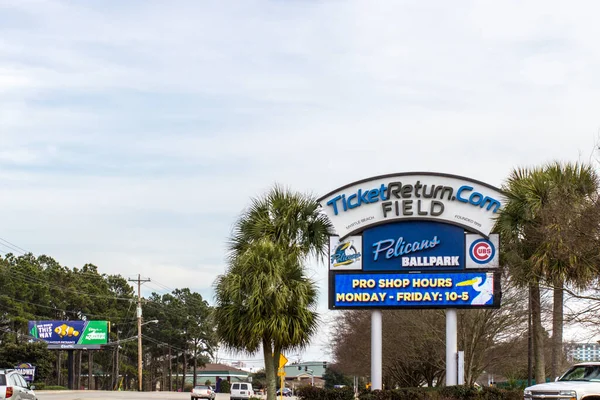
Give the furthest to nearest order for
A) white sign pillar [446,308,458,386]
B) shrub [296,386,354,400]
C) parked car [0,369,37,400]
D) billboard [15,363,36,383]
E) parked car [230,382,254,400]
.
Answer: billboard [15,363,36,383]
parked car [230,382,254,400]
shrub [296,386,354,400]
white sign pillar [446,308,458,386]
parked car [0,369,37,400]

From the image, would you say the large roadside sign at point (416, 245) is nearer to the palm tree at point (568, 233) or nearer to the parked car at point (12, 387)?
the palm tree at point (568, 233)

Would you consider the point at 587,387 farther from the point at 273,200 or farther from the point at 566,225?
Answer: the point at 273,200

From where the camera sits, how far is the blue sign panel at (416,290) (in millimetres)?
29188

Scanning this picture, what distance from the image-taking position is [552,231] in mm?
25875

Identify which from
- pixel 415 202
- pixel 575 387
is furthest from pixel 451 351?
pixel 575 387

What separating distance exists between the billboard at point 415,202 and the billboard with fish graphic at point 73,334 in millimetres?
61044

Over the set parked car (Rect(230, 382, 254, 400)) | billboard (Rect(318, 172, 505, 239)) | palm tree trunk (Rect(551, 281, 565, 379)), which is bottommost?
parked car (Rect(230, 382, 254, 400))

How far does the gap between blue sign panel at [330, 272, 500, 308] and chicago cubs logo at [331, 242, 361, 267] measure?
462mm

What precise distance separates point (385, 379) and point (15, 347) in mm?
36442

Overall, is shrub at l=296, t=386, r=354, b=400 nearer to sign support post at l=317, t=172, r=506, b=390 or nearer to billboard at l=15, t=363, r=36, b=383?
sign support post at l=317, t=172, r=506, b=390

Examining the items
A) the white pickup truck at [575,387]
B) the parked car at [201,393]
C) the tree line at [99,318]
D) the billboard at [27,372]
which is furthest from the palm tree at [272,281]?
the tree line at [99,318]

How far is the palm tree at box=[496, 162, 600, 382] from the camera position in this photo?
24.6 metres

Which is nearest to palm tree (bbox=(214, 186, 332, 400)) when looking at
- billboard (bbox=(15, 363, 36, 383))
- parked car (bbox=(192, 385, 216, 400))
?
parked car (bbox=(192, 385, 216, 400))

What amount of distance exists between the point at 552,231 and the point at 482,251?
4.00 metres
